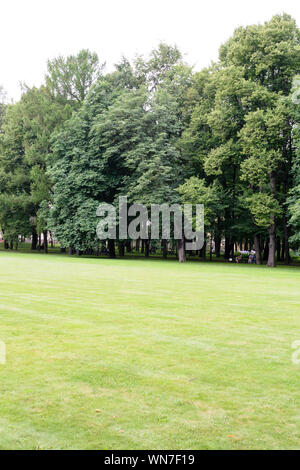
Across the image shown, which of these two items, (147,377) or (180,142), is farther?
(180,142)

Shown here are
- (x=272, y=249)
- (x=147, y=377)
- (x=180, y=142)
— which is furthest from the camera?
(x=180, y=142)

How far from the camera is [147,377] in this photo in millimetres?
6109

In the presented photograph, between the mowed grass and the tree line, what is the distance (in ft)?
87.5

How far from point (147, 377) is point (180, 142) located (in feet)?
131

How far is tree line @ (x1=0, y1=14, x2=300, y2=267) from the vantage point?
38.5 metres

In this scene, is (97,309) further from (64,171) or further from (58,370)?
(64,171)

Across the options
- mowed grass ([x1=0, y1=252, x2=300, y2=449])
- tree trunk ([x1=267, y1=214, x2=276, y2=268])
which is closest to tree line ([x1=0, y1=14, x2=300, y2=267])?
tree trunk ([x1=267, y1=214, x2=276, y2=268])

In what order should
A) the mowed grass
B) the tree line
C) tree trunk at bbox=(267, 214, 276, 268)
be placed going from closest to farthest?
1. the mowed grass
2. the tree line
3. tree trunk at bbox=(267, 214, 276, 268)

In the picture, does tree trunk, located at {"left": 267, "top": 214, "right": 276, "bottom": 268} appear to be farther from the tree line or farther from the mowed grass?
the mowed grass

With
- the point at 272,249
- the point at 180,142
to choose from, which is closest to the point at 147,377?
the point at 272,249

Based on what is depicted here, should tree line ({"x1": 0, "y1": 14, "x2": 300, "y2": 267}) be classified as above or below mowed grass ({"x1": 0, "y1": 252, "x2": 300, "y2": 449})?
above

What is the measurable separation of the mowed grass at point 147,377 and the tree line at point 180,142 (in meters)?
26.7

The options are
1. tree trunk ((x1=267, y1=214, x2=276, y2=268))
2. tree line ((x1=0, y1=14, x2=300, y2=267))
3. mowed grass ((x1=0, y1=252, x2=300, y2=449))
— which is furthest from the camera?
tree trunk ((x1=267, y1=214, x2=276, y2=268))

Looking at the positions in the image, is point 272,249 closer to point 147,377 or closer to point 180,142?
point 180,142
